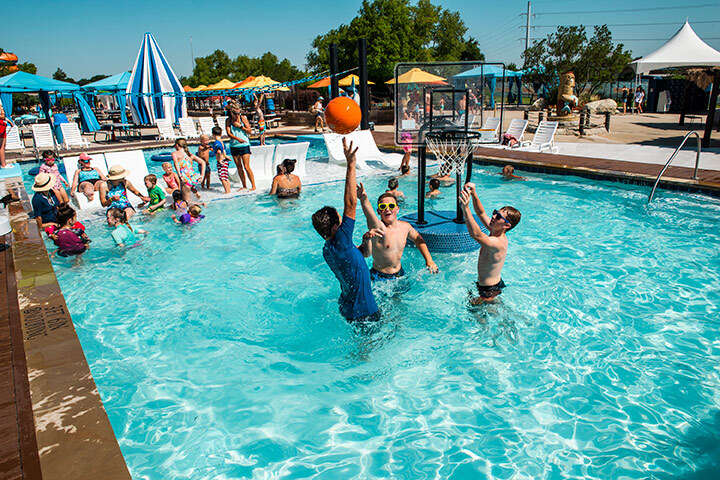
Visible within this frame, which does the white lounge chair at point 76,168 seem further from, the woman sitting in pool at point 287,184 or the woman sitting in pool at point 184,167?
the woman sitting in pool at point 287,184

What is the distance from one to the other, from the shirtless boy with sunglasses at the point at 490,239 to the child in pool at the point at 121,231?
5865 millimetres

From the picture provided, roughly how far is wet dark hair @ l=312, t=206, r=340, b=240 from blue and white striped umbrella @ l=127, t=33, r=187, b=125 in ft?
69.3

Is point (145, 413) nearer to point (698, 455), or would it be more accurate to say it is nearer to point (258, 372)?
point (258, 372)

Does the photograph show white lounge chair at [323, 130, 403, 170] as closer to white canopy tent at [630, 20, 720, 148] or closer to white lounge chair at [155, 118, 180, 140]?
white canopy tent at [630, 20, 720, 148]

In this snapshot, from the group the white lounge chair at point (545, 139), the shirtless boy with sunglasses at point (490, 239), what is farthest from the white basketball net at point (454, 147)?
the white lounge chair at point (545, 139)

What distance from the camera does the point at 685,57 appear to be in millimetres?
Answer: 15562

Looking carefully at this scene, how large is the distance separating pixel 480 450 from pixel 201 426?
2.32 m

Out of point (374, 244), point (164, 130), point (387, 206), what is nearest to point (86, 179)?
point (374, 244)

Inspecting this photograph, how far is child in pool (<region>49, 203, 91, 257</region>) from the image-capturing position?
7.10 m

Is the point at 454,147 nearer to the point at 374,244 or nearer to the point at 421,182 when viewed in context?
the point at 421,182

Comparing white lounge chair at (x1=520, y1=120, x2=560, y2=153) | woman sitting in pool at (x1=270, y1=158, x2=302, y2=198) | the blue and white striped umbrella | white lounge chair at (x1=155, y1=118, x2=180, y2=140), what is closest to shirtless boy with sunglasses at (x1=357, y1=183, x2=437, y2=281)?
woman sitting in pool at (x1=270, y1=158, x2=302, y2=198)

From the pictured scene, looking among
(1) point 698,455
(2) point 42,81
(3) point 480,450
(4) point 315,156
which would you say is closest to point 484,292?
(3) point 480,450

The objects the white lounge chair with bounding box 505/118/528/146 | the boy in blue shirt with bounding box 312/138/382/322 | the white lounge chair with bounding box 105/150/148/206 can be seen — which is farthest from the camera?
the white lounge chair with bounding box 505/118/528/146

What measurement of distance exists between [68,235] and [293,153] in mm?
→ 7102
